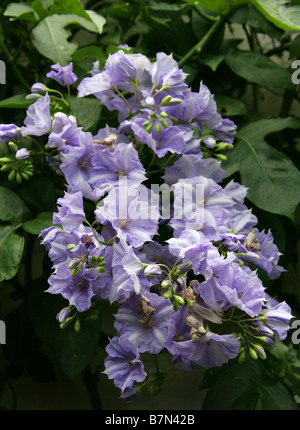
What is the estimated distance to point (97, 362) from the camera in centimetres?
134

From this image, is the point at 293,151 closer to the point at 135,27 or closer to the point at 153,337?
the point at 135,27

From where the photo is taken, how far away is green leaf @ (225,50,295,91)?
104 cm

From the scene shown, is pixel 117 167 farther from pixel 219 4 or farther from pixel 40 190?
pixel 219 4

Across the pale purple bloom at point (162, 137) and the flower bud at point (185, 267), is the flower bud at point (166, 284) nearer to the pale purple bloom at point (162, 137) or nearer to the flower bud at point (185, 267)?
the flower bud at point (185, 267)

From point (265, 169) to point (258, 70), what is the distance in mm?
231

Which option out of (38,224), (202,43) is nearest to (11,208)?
(38,224)

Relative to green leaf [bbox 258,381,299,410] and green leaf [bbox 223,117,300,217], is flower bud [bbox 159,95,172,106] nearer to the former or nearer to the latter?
Result: green leaf [bbox 223,117,300,217]

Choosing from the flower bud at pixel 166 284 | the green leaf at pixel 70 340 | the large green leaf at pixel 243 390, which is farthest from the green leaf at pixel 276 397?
the flower bud at pixel 166 284

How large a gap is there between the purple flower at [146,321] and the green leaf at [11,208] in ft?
0.84

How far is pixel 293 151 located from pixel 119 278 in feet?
2.16

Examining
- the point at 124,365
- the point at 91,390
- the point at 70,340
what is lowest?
the point at 91,390

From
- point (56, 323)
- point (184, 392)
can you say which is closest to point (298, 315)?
point (184, 392)

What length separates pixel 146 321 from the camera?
0.71 meters

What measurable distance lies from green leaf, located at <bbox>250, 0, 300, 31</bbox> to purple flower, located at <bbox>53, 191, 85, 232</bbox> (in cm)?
40
